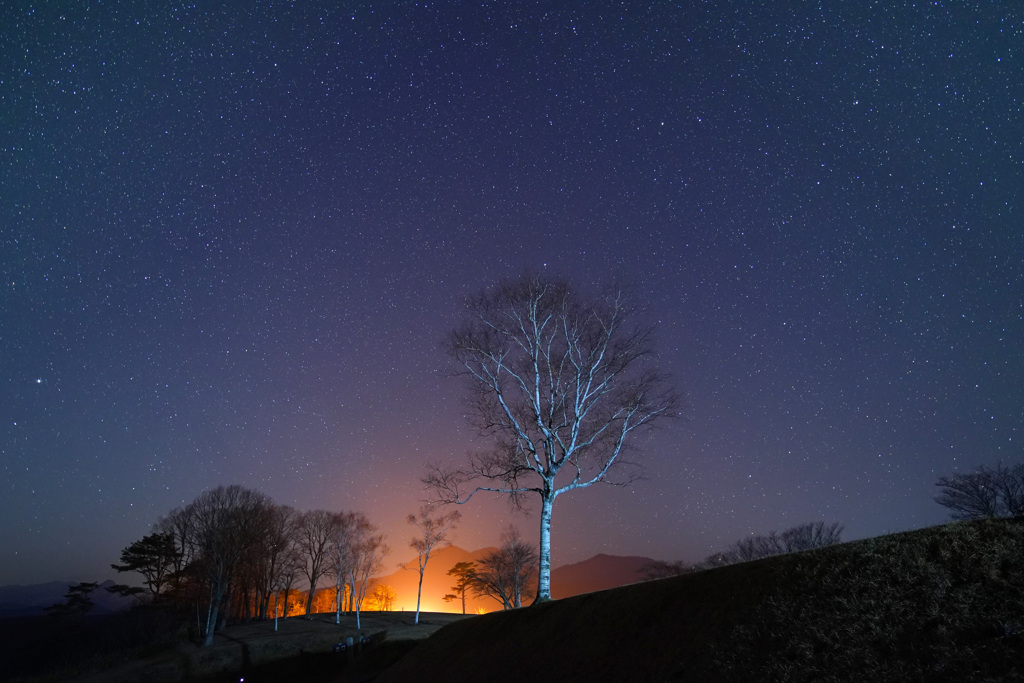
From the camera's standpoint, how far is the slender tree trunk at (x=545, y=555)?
61.6ft

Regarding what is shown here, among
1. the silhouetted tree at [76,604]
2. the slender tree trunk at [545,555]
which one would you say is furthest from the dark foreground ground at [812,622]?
the silhouetted tree at [76,604]

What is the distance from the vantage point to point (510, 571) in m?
59.1

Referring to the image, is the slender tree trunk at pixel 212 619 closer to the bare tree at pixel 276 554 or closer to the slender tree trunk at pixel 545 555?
the bare tree at pixel 276 554

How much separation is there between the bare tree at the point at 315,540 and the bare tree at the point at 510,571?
18970 millimetres

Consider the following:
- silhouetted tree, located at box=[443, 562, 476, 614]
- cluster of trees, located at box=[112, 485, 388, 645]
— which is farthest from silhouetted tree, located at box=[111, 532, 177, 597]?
silhouetted tree, located at box=[443, 562, 476, 614]

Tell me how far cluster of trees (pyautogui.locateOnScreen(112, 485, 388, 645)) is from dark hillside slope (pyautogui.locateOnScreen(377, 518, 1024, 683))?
50.4 meters

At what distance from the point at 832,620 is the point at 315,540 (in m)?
65.6

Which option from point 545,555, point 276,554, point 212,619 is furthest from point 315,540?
point 545,555

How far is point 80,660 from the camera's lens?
147ft

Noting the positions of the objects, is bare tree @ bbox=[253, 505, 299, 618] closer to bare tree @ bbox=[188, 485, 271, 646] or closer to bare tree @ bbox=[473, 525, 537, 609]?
bare tree @ bbox=[188, 485, 271, 646]

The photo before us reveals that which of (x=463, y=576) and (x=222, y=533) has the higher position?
(x=222, y=533)

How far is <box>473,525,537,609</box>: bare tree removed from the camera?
57938 mm

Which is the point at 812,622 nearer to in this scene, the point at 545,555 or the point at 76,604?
the point at 545,555

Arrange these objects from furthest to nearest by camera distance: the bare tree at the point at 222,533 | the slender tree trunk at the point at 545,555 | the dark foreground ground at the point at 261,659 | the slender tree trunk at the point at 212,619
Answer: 1. the bare tree at the point at 222,533
2. the slender tree trunk at the point at 212,619
3. the dark foreground ground at the point at 261,659
4. the slender tree trunk at the point at 545,555
